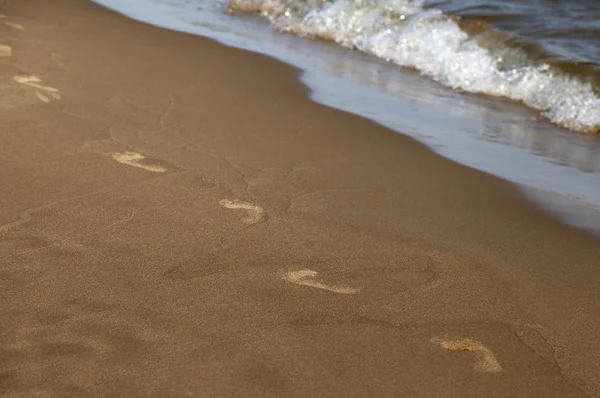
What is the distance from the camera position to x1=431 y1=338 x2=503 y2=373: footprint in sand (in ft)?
8.16

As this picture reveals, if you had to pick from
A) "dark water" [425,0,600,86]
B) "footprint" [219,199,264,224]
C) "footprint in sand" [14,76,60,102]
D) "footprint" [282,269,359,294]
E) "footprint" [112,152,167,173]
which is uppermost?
"dark water" [425,0,600,86]

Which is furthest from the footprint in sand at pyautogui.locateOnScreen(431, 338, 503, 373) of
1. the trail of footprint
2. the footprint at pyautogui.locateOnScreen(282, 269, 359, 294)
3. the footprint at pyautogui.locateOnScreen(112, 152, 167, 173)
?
the trail of footprint

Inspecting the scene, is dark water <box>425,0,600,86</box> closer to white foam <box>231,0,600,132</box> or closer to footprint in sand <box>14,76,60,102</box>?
white foam <box>231,0,600,132</box>

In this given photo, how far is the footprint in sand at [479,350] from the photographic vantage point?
98.0 inches

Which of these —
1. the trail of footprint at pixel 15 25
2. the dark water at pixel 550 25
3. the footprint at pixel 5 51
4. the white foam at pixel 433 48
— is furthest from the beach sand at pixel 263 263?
the dark water at pixel 550 25

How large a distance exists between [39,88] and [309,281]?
2.46 metres

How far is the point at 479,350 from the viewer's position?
257 cm

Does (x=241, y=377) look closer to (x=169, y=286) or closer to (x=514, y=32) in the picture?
(x=169, y=286)

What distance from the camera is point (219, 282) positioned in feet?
9.28

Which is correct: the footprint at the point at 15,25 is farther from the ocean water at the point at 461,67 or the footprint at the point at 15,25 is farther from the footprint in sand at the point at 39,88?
the footprint in sand at the point at 39,88

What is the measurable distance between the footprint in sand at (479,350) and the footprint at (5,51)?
3.72 metres

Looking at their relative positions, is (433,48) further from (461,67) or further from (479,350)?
(479,350)

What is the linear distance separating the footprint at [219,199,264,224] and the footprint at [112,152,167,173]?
0.41 meters

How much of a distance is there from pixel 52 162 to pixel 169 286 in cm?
116
